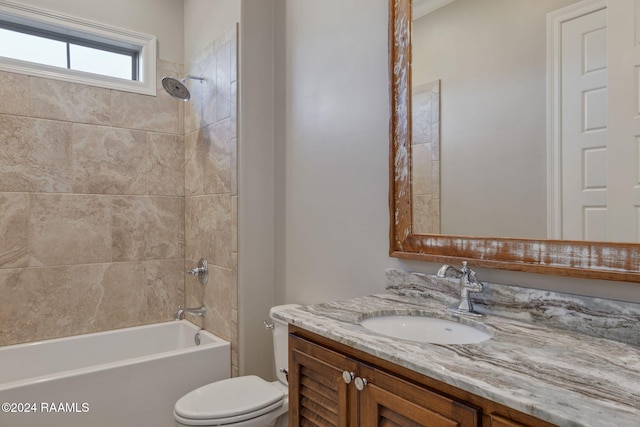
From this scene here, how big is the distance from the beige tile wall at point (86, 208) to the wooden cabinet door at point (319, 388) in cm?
191

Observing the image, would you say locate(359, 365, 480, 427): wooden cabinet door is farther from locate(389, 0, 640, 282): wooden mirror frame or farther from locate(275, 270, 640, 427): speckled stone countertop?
locate(389, 0, 640, 282): wooden mirror frame

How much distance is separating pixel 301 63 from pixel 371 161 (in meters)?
0.79

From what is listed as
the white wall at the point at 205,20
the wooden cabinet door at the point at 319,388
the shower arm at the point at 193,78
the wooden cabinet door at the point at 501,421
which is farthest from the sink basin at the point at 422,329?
the shower arm at the point at 193,78

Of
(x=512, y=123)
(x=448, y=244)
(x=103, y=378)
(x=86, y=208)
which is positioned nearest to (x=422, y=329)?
(x=448, y=244)

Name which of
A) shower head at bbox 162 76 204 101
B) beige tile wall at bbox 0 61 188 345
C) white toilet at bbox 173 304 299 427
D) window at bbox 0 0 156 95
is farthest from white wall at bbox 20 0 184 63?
white toilet at bbox 173 304 299 427

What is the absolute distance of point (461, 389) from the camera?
788 millimetres

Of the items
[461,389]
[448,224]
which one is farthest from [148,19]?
[461,389]

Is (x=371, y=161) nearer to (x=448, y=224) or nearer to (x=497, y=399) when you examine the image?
(x=448, y=224)

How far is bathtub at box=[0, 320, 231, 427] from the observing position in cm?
184

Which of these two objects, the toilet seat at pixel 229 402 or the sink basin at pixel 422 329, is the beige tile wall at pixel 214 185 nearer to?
the toilet seat at pixel 229 402

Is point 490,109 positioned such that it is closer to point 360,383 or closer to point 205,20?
point 360,383

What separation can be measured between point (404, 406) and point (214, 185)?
194 cm

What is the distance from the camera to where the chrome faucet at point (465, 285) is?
1240mm

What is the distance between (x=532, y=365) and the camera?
824 millimetres
